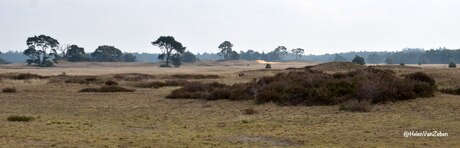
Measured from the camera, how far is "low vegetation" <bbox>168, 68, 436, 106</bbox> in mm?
25953

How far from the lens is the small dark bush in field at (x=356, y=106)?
23.3 metres

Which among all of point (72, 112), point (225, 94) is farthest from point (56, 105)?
point (225, 94)

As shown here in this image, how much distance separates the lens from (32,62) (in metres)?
137

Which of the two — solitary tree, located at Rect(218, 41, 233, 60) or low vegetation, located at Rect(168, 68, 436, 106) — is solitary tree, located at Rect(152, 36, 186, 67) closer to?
solitary tree, located at Rect(218, 41, 233, 60)

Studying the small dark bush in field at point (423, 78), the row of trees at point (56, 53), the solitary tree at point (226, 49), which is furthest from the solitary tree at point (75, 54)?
the small dark bush in field at point (423, 78)

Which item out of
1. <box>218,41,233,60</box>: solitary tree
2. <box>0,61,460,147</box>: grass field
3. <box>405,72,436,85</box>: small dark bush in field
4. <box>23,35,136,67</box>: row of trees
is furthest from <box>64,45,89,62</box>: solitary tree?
A: <box>405,72,436,85</box>: small dark bush in field

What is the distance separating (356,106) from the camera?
23359 millimetres

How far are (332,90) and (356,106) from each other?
430 centimetres

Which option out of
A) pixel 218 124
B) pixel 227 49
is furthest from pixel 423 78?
pixel 227 49

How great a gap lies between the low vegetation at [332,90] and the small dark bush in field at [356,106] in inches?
60.1

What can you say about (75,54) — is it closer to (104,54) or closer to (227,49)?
(104,54)

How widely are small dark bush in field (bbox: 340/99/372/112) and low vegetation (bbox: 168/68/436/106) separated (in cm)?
153

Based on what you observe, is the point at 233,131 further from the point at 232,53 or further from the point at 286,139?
the point at 232,53

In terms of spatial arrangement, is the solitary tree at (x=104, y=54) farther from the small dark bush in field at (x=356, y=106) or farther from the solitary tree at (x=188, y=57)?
the small dark bush in field at (x=356, y=106)
